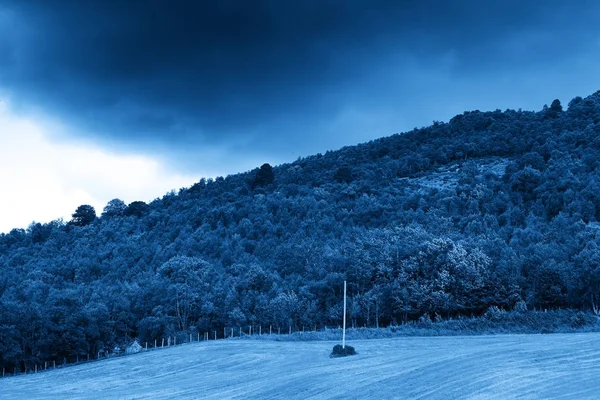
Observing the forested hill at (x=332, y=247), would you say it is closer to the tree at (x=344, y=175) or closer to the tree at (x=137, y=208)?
the tree at (x=344, y=175)

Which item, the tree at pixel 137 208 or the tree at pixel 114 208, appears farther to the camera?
the tree at pixel 114 208

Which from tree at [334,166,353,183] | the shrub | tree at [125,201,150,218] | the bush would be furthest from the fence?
tree at [334,166,353,183]

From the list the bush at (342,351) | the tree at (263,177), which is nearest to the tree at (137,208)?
the tree at (263,177)

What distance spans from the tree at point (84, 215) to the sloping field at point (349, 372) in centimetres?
9497

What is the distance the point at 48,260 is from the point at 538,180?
83.3 metres

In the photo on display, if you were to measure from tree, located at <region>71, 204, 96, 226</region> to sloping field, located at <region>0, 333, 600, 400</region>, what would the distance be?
95.0 meters

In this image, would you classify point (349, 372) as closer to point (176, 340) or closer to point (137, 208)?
point (176, 340)

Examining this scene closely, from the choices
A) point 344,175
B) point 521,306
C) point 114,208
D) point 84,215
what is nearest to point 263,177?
point 344,175

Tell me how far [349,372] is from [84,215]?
123834mm

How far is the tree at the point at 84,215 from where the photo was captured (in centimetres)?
14588

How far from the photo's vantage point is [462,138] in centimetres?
15275

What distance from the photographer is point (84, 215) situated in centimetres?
14812

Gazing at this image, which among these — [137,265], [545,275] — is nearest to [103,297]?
[137,265]

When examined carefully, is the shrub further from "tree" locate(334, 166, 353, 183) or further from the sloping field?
"tree" locate(334, 166, 353, 183)
